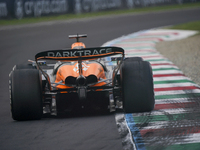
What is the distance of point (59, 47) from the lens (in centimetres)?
1723

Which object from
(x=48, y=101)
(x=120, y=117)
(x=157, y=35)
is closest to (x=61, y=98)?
(x=48, y=101)

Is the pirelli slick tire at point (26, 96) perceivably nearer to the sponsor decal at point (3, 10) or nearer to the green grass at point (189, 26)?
the green grass at point (189, 26)

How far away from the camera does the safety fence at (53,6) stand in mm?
23812

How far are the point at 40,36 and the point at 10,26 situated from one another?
4.37 m

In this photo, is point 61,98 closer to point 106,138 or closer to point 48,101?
point 48,101

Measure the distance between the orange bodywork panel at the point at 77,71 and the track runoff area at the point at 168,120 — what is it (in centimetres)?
92

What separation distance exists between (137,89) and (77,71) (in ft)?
3.90

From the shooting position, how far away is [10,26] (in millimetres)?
24109

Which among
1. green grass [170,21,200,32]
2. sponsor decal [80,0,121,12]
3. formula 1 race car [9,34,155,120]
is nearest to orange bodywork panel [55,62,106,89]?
formula 1 race car [9,34,155,120]

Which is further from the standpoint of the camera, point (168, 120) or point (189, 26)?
point (189, 26)

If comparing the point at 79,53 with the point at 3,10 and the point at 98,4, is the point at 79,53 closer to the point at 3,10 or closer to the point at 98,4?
the point at 3,10

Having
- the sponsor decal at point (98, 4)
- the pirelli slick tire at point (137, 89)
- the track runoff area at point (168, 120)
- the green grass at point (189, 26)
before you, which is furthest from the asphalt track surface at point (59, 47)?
the green grass at point (189, 26)

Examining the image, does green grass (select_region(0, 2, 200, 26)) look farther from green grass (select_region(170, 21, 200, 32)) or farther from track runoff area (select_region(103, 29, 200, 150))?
track runoff area (select_region(103, 29, 200, 150))

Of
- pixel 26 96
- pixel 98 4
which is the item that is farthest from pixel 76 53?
pixel 98 4
